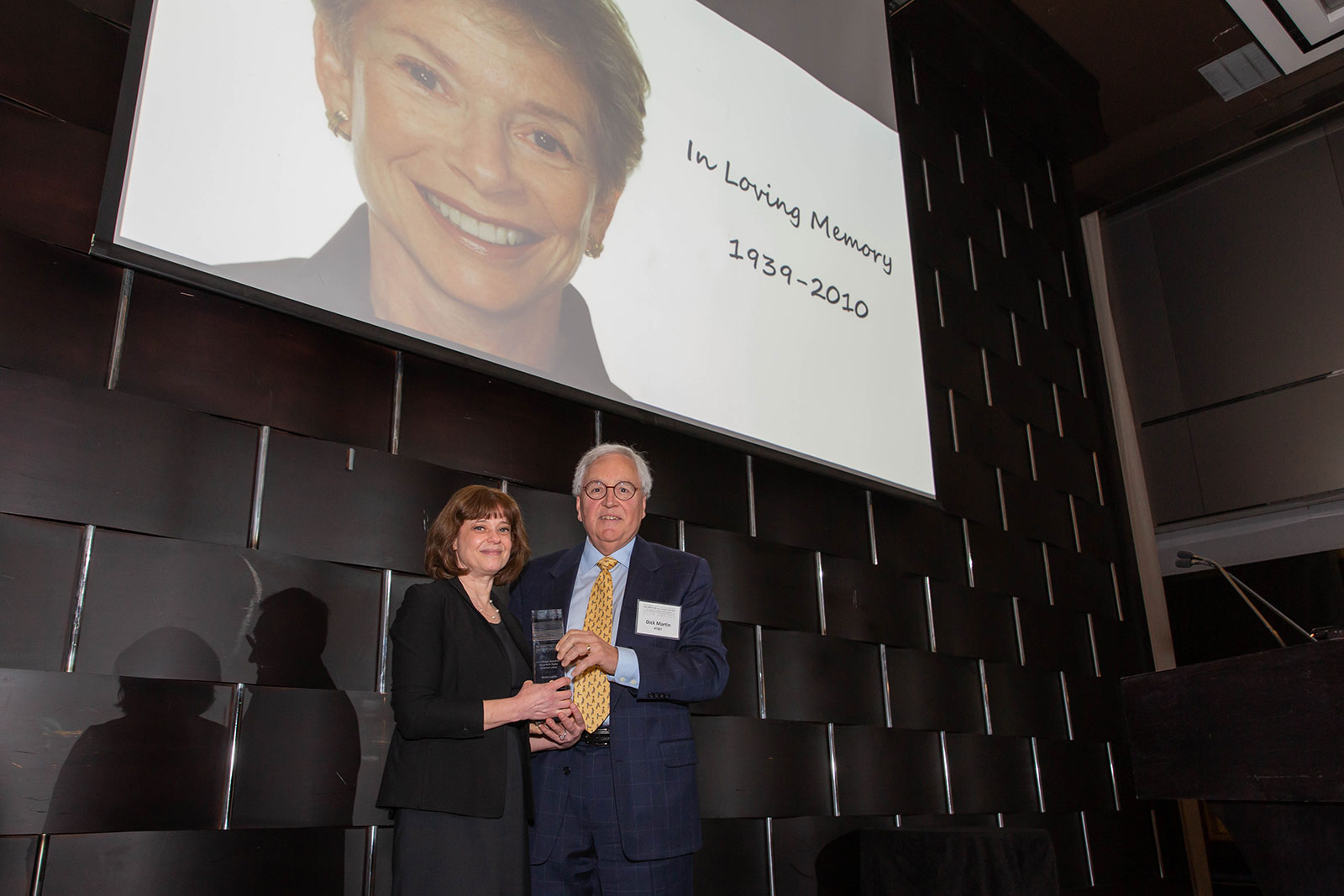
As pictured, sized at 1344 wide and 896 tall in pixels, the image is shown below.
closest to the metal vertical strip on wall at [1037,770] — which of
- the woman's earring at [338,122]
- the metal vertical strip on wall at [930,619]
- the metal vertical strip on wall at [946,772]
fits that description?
the metal vertical strip on wall at [946,772]

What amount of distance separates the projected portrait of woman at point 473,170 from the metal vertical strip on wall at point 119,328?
0.20 m

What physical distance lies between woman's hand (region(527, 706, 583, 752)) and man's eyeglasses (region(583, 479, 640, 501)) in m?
0.52

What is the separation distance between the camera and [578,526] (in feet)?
8.21

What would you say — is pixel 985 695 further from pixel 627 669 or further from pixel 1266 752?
pixel 627 669

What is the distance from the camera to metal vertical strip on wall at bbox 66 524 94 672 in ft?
5.45

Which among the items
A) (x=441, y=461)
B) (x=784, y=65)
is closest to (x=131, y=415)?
(x=441, y=461)

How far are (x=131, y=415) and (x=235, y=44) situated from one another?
80cm

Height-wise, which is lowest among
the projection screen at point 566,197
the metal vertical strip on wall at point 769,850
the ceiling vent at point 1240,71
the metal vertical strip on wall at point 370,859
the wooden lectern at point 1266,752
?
the metal vertical strip on wall at point 769,850

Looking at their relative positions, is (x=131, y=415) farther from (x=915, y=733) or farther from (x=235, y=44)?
(x=915, y=733)

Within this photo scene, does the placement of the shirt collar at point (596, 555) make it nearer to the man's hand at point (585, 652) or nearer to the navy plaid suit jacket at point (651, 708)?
the navy plaid suit jacket at point (651, 708)

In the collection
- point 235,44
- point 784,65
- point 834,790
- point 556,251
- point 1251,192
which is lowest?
point 834,790

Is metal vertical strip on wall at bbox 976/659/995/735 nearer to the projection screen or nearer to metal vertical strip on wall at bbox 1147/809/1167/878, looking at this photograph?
the projection screen

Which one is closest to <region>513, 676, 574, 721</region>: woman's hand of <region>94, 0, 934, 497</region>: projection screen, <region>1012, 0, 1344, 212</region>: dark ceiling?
<region>94, 0, 934, 497</region>: projection screen

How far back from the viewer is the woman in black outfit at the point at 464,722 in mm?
1617
